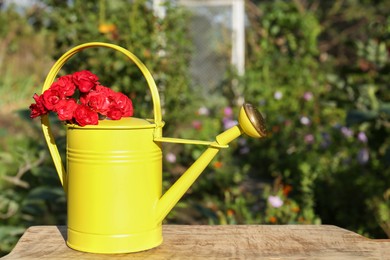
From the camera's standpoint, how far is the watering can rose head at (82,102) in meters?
1.48

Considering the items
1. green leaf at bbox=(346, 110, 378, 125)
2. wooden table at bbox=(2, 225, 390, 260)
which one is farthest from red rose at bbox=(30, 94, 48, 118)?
green leaf at bbox=(346, 110, 378, 125)

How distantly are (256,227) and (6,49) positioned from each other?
7637 millimetres

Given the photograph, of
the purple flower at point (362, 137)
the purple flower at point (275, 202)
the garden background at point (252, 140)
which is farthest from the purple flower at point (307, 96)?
the purple flower at point (275, 202)

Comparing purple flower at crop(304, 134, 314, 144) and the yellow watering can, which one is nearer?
the yellow watering can

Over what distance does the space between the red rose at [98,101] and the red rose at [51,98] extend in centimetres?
5

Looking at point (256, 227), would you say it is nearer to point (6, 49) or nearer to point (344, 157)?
point (344, 157)

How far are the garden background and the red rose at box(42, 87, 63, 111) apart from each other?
50.4 inches

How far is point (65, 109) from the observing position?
149 cm

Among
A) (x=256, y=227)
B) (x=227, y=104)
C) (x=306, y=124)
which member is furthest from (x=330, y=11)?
(x=256, y=227)

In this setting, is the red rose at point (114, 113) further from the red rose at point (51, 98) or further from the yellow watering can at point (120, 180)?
the red rose at point (51, 98)

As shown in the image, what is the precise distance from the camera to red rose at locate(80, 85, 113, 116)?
1.50 meters

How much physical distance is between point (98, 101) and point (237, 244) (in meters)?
0.46

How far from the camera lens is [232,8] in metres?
7.10

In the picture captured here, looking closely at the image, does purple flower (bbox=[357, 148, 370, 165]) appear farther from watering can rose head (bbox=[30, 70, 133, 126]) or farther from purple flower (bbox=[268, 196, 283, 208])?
watering can rose head (bbox=[30, 70, 133, 126])
